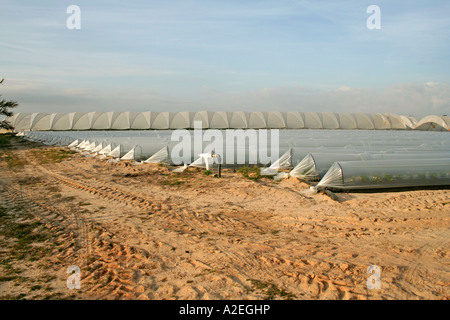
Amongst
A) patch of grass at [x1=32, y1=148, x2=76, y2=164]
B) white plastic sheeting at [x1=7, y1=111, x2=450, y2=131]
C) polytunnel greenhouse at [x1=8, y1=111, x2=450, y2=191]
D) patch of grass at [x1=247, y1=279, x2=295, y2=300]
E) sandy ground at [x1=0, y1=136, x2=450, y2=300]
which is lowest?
patch of grass at [x1=247, y1=279, x2=295, y2=300]

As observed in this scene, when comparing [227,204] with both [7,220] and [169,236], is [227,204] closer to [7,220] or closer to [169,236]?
[169,236]

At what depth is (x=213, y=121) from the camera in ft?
149

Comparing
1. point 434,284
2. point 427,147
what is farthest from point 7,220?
point 427,147

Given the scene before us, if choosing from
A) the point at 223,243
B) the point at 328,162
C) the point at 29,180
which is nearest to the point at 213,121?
the point at 29,180

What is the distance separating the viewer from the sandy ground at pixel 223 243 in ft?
12.7

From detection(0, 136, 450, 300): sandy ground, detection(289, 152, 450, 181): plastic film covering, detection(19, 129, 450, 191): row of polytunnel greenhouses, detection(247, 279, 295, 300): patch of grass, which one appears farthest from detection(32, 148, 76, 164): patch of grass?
detection(247, 279, 295, 300): patch of grass

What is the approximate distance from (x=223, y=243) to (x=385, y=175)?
19.2 ft

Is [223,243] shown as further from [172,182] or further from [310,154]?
[310,154]

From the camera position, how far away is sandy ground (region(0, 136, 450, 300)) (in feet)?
12.7

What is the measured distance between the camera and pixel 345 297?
3617 millimetres

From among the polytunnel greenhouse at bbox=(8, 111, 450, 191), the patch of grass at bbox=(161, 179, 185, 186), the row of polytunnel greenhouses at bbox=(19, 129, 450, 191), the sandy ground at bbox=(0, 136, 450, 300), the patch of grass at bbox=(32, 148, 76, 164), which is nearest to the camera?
the sandy ground at bbox=(0, 136, 450, 300)

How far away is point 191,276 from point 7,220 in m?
4.54

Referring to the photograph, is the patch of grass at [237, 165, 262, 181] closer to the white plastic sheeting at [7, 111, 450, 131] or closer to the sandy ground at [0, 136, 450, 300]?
the sandy ground at [0, 136, 450, 300]

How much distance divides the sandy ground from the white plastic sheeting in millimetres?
35547
